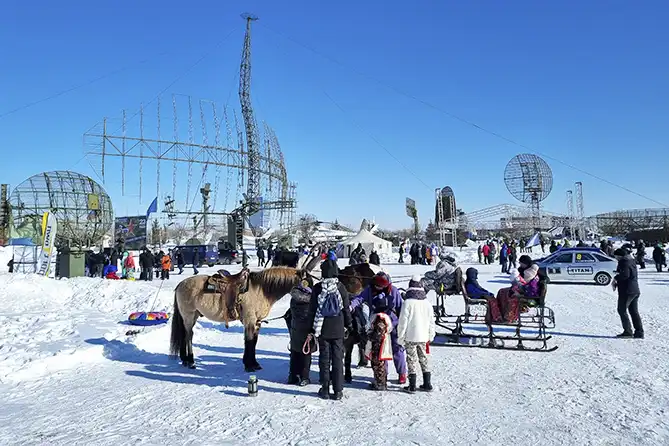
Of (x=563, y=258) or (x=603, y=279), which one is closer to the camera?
(x=603, y=279)

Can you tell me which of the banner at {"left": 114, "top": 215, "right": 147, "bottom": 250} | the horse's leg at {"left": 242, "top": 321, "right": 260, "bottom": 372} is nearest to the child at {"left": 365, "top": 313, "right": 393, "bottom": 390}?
the horse's leg at {"left": 242, "top": 321, "right": 260, "bottom": 372}

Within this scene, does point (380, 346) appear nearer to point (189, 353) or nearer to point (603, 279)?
point (189, 353)

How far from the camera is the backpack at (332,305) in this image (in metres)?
5.29

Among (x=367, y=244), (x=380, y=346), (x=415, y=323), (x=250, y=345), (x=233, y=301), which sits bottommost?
(x=250, y=345)

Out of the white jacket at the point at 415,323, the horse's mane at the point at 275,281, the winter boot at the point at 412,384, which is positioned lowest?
the winter boot at the point at 412,384

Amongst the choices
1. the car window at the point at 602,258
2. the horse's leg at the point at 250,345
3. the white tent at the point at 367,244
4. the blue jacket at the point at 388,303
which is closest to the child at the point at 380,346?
the blue jacket at the point at 388,303

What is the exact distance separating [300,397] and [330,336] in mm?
874

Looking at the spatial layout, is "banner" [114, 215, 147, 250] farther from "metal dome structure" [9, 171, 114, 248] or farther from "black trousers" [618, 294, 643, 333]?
"black trousers" [618, 294, 643, 333]

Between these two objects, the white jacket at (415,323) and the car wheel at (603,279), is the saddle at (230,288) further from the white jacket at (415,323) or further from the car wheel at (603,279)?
the car wheel at (603,279)

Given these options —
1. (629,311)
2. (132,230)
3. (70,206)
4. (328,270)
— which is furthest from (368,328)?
(132,230)

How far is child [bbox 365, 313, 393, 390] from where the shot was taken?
553 cm

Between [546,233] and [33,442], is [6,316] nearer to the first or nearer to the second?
[33,442]

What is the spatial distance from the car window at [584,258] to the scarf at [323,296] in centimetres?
1663

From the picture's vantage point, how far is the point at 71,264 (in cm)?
2138
